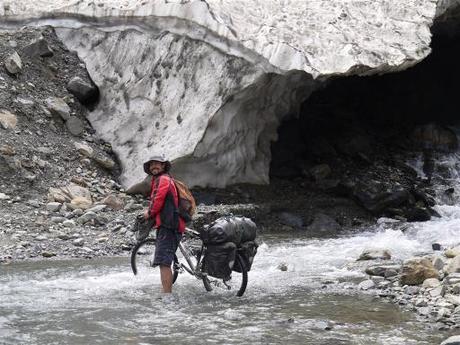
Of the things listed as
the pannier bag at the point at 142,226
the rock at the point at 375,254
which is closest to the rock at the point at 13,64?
the pannier bag at the point at 142,226

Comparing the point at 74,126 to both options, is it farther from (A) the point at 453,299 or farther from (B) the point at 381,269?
(A) the point at 453,299

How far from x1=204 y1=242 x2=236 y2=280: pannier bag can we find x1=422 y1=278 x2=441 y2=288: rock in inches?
84.8

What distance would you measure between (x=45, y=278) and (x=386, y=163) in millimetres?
9888

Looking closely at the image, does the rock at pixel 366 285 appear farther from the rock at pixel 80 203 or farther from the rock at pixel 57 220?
the rock at pixel 80 203

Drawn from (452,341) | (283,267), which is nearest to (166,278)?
(283,267)

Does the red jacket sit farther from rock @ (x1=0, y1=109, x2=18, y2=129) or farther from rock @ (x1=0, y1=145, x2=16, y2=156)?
rock @ (x1=0, y1=109, x2=18, y2=129)

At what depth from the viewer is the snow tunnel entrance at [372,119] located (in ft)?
48.8

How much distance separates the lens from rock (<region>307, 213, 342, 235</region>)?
40.2 feet

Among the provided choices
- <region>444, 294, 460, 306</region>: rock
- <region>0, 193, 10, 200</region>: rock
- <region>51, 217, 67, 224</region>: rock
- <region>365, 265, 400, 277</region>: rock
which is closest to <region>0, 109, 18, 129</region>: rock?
<region>0, 193, 10, 200</region>: rock

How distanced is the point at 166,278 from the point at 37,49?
348 inches

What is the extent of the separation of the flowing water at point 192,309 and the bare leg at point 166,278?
139mm

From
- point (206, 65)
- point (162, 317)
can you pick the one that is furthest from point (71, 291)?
point (206, 65)

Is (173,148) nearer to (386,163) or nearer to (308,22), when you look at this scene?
(308,22)

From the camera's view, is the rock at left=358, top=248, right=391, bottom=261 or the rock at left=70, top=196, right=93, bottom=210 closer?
the rock at left=358, top=248, right=391, bottom=261
